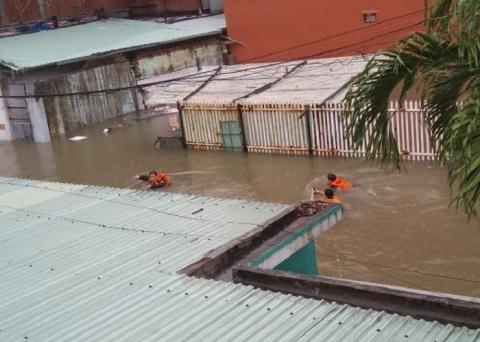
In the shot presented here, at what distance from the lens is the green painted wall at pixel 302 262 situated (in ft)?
26.3

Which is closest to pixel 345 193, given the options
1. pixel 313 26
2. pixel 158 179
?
pixel 158 179

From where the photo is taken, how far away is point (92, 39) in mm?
27344

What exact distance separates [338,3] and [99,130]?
9757mm

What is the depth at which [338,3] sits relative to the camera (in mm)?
23516

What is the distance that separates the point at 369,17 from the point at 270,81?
5396mm

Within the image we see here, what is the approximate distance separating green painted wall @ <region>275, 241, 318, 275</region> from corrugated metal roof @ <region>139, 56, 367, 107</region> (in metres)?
8.61

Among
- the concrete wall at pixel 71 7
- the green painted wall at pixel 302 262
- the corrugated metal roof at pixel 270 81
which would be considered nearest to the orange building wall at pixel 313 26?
the corrugated metal roof at pixel 270 81

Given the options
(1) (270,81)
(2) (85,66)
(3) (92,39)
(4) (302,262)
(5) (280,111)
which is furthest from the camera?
(3) (92,39)

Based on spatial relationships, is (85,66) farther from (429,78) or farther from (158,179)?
(429,78)

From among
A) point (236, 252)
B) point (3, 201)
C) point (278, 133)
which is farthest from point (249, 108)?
point (236, 252)

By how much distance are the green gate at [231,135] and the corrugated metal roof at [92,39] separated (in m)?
8.08

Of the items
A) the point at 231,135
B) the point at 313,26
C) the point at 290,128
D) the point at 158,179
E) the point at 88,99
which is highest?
the point at 313,26

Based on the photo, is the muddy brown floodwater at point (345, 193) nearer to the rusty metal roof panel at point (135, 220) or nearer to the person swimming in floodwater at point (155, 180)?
the person swimming in floodwater at point (155, 180)

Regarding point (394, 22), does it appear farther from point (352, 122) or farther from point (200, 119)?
point (352, 122)
